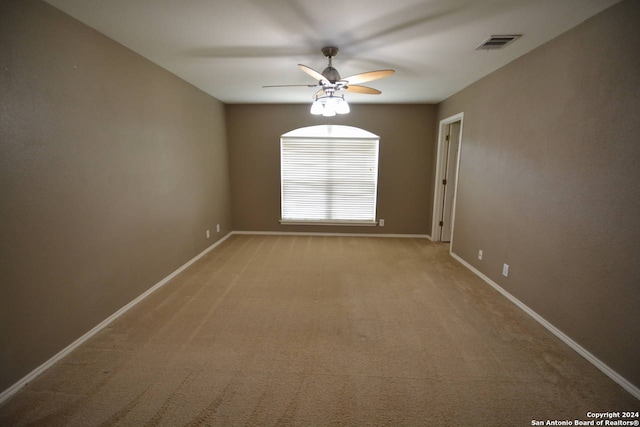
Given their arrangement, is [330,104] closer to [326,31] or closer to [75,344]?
[326,31]

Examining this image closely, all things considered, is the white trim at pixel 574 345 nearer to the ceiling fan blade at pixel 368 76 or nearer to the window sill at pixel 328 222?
the window sill at pixel 328 222

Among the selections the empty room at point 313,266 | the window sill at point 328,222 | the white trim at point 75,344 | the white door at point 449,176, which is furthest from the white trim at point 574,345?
the white trim at point 75,344

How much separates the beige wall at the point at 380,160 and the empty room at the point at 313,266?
4.59ft

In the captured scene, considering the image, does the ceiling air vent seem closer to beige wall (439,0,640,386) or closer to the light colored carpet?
beige wall (439,0,640,386)

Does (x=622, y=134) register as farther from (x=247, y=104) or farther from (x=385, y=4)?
(x=247, y=104)

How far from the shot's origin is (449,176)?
192 inches

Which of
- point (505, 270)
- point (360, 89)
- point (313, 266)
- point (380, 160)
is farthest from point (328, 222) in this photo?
point (505, 270)

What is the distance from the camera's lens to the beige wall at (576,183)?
1760 mm

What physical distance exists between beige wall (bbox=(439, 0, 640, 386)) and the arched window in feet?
7.61

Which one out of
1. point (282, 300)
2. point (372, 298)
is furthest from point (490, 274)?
point (282, 300)

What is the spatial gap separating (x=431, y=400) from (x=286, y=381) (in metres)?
0.90

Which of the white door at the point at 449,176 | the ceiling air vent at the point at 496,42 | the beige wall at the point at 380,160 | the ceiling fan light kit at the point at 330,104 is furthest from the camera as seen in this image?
the beige wall at the point at 380,160

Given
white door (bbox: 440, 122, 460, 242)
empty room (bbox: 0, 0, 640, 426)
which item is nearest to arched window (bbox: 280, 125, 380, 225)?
white door (bbox: 440, 122, 460, 242)

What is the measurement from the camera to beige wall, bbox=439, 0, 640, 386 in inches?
69.3
